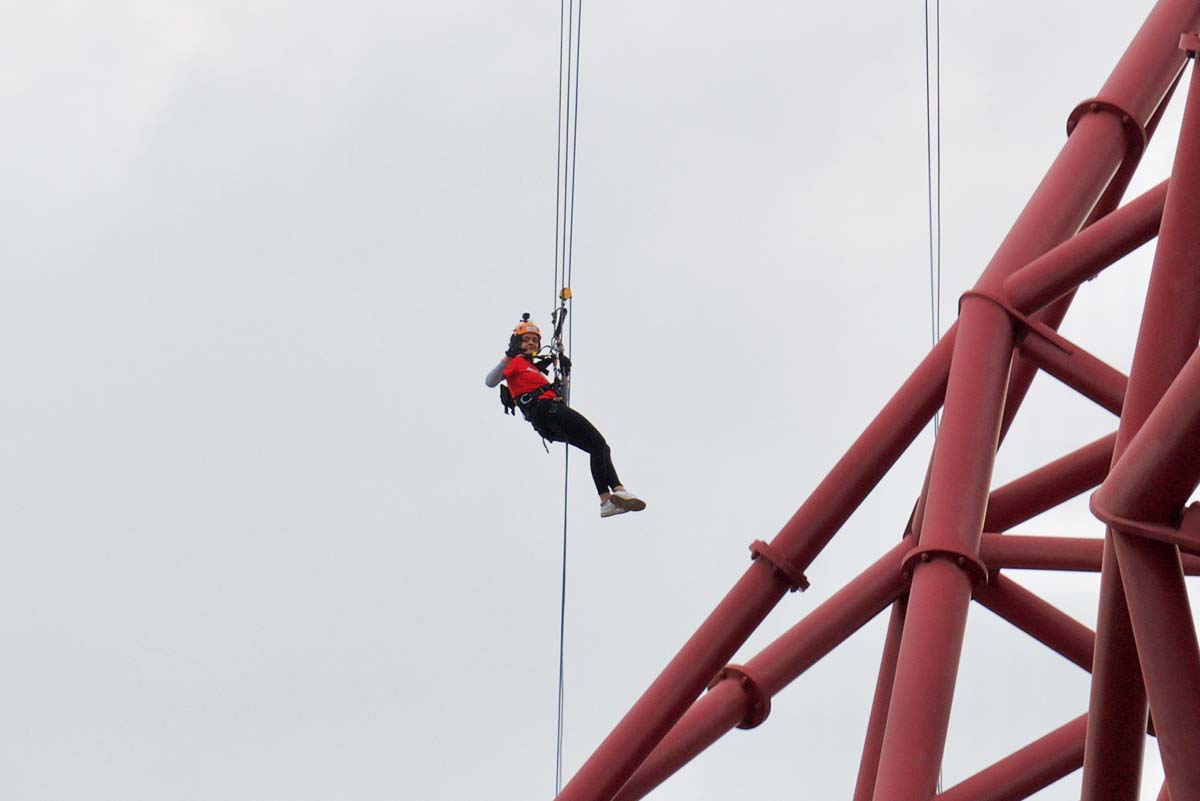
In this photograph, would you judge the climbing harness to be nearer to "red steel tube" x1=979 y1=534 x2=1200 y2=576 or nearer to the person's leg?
the person's leg

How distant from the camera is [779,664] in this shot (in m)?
13.2

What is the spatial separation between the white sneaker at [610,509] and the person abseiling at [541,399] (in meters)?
0.22

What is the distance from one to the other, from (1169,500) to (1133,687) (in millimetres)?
1282

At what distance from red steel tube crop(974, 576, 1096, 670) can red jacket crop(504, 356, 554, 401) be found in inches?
245

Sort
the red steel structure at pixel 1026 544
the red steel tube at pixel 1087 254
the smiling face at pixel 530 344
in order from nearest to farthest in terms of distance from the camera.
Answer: the red steel structure at pixel 1026 544 < the red steel tube at pixel 1087 254 < the smiling face at pixel 530 344

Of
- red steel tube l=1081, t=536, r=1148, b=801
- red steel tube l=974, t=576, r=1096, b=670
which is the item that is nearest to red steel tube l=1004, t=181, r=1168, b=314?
red steel tube l=974, t=576, r=1096, b=670

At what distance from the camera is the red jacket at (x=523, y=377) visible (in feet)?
58.6

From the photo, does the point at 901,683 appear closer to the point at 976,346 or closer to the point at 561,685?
the point at 976,346

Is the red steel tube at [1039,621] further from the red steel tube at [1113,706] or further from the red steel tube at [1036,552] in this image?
the red steel tube at [1113,706]

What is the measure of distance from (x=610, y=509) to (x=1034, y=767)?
607 cm

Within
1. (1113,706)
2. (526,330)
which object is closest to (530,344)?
(526,330)

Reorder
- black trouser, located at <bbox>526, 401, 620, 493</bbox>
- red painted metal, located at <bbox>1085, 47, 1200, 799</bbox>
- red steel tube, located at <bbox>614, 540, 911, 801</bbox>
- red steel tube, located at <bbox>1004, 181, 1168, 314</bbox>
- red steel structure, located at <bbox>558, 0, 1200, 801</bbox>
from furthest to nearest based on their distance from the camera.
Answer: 1. black trouser, located at <bbox>526, 401, 620, 493</bbox>
2. red steel tube, located at <bbox>614, 540, 911, 801</bbox>
3. red steel tube, located at <bbox>1004, 181, 1168, 314</bbox>
4. red steel structure, located at <bbox>558, 0, 1200, 801</bbox>
5. red painted metal, located at <bbox>1085, 47, 1200, 799</bbox>

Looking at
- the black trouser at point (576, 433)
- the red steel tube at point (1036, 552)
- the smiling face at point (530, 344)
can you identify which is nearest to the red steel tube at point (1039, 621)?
the red steel tube at point (1036, 552)

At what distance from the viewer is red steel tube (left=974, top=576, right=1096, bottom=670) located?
12414 mm
